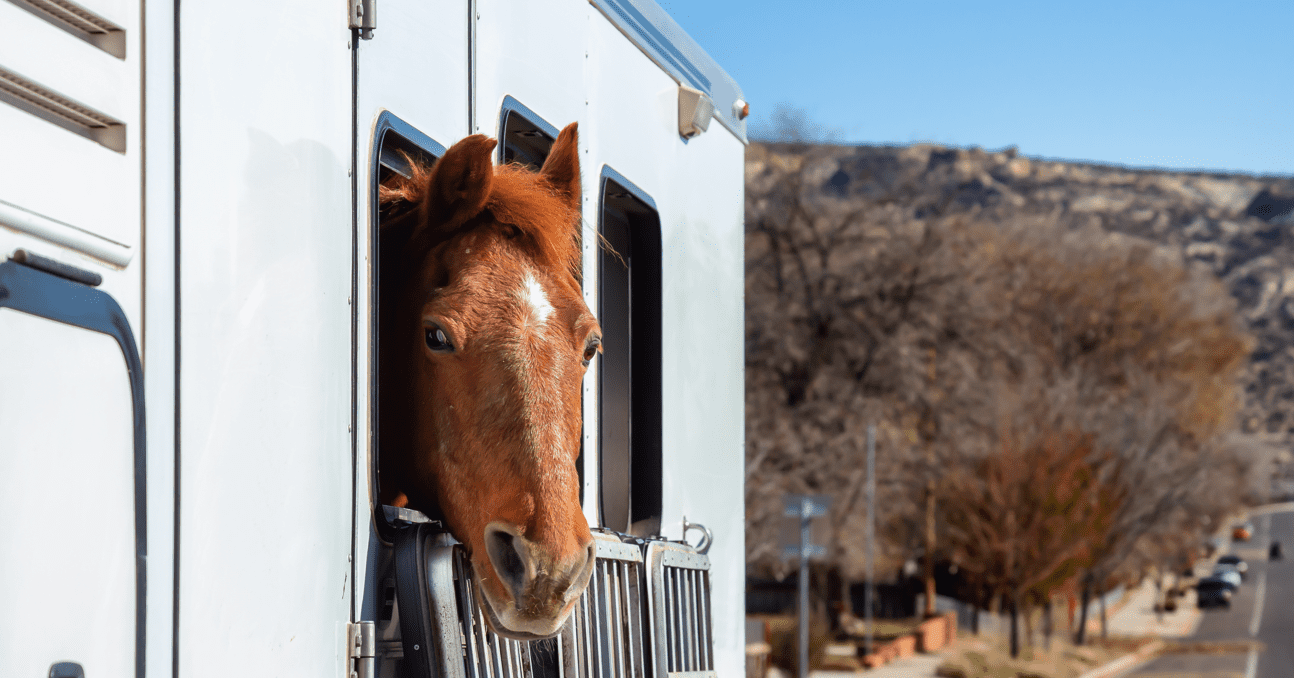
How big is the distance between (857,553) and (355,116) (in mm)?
32361

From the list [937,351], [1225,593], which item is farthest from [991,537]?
[1225,593]

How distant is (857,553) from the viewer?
111 feet

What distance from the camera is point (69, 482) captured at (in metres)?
1.72

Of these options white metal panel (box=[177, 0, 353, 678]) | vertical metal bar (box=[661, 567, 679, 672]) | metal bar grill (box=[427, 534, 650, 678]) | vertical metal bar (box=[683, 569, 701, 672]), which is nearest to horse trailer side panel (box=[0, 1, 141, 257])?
white metal panel (box=[177, 0, 353, 678])

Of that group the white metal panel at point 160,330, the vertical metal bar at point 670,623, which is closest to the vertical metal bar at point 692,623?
the vertical metal bar at point 670,623

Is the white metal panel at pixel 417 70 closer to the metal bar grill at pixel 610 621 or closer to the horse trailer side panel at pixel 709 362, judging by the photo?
the metal bar grill at pixel 610 621

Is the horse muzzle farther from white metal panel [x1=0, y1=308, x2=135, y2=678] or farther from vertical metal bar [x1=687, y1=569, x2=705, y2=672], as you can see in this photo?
vertical metal bar [x1=687, y1=569, x2=705, y2=672]

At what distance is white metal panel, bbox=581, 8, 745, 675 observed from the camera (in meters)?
3.99

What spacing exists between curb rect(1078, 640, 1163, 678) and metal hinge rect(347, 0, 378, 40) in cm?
2789

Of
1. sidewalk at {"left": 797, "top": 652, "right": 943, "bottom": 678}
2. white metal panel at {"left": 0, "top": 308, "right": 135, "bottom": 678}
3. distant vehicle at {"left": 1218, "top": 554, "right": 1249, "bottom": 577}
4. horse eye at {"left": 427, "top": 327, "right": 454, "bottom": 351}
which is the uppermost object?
horse eye at {"left": 427, "top": 327, "right": 454, "bottom": 351}

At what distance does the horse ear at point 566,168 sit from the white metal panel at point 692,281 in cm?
78

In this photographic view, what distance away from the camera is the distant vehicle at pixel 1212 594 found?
161 feet

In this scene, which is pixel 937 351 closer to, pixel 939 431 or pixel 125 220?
pixel 939 431

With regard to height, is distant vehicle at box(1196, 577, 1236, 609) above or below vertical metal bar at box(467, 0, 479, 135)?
below
